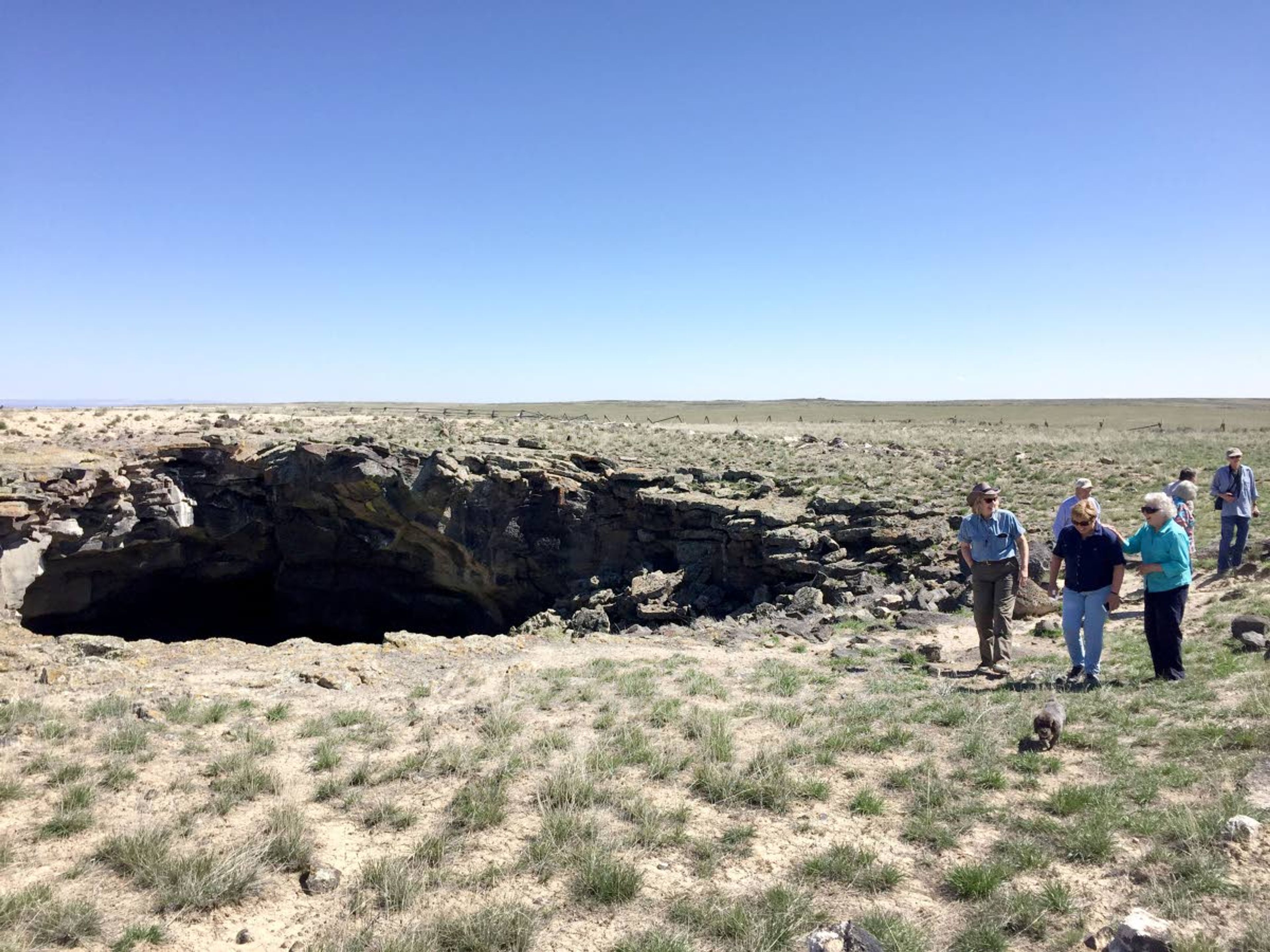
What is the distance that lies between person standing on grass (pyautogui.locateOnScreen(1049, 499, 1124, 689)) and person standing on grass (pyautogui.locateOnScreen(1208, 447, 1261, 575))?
19.1ft

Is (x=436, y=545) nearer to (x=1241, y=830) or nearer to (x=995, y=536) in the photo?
(x=995, y=536)

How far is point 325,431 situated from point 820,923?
24.9 metres

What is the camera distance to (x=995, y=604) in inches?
318

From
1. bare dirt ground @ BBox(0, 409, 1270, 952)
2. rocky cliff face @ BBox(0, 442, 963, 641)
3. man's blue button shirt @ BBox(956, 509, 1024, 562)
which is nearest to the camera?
bare dirt ground @ BBox(0, 409, 1270, 952)

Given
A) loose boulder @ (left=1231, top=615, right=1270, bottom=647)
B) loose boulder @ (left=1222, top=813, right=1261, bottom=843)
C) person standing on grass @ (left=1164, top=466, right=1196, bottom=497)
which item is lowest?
loose boulder @ (left=1222, top=813, right=1261, bottom=843)

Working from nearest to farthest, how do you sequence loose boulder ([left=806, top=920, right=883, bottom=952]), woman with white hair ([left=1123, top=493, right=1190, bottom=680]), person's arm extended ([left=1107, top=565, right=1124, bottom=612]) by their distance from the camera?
loose boulder ([left=806, top=920, right=883, bottom=952])
woman with white hair ([left=1123, top=493, right=1190, bottom=680])
person's arm extended ([left=1107, top=565, right=1124, bottom=612])

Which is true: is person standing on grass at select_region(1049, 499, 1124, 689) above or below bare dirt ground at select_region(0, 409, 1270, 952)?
above

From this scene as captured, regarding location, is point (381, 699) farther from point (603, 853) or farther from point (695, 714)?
point (603, 853)

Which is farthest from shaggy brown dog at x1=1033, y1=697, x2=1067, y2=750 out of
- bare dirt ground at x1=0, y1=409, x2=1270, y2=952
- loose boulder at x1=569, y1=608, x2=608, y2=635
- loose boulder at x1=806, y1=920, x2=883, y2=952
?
loose boulder at x1=569, y1=608, x2=608, y2=635

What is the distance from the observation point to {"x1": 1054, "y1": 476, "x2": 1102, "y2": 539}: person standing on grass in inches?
319

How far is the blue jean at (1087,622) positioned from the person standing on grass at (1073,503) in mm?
712

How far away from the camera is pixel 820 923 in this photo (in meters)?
3.73

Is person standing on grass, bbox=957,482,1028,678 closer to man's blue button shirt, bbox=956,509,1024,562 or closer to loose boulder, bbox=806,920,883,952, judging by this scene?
man's blue button shirt, bbox=956,509,1024,562

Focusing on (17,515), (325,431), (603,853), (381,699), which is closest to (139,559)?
(17,515)
